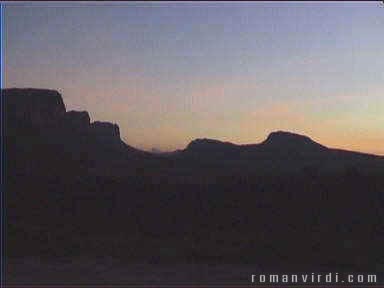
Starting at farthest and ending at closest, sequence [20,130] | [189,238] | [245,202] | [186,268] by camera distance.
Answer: [20,130]
[245,202]
[189,238]
[186,268]

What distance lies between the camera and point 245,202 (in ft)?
85.2

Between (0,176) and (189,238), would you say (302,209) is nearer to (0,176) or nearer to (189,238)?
(189,238)

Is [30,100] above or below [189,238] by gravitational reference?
above

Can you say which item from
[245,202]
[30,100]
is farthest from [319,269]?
[30,100]

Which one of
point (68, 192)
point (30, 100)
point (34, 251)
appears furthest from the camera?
point (30, 100)

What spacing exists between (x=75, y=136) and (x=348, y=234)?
120 feet

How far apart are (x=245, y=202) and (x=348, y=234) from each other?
18.1 ft

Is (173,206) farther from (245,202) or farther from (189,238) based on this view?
(189,238)

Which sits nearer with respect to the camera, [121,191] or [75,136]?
[121,191]

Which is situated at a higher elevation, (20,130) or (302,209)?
(20,130)

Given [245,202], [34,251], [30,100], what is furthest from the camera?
[30,100]

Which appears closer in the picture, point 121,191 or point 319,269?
point 319,269

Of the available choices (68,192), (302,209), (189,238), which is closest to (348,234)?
(302,209)

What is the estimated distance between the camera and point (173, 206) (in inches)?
1006
